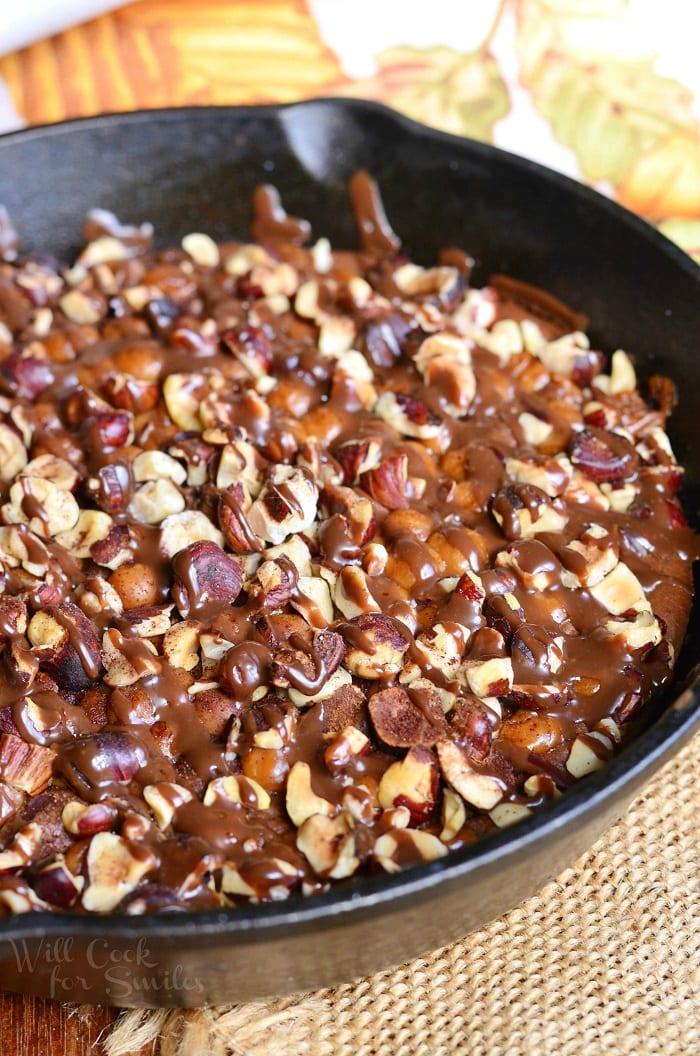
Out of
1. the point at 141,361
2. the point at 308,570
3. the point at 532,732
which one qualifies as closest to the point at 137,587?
the point at 308,570

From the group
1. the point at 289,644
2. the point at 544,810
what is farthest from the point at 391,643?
the point at 544,810

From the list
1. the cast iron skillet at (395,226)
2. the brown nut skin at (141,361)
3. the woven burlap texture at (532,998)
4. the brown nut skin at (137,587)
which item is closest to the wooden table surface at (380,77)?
the cast iron skillet at (395,226)

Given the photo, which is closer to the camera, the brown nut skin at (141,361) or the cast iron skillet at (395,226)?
the cast iron skillet at (395,226)

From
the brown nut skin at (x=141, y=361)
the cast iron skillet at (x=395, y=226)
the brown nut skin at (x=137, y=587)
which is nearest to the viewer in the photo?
the cast iron skillet at (x=395, y=226)

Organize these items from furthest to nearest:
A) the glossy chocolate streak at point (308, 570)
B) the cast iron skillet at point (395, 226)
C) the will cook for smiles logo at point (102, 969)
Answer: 1. the glossy chocolate streak at point (308, 570)
2. the cast iron skillet at point (395, 226)
3. the will cook for smiles logo at point (102, 969)

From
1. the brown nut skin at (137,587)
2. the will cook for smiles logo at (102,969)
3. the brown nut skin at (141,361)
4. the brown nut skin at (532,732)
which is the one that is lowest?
the will cook for smiles logo at (102,969)

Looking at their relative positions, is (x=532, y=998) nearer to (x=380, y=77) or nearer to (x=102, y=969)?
(x=102, y=969)

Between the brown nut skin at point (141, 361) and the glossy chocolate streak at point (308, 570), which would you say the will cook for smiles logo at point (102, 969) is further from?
the brown nut skin at point (141, 361)

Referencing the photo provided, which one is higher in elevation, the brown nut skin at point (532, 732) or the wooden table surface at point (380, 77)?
the wooden table surface at point (380, 77)
